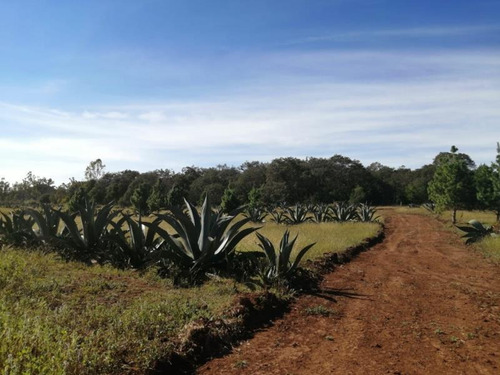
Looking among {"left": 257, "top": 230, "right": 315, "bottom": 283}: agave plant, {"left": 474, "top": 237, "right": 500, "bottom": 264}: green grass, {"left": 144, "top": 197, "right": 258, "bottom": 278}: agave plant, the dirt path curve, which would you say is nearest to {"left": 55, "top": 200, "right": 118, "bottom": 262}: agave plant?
{"left": 144, "top": 197, "right": 258, "bottom": 278}: agave plant

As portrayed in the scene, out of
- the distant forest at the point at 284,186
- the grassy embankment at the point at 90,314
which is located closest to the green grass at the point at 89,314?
the grassy embankment at the point at 90,314

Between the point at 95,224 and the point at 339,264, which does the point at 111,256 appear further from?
the point at 339,264

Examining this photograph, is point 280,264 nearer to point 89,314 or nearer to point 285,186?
point 89,314

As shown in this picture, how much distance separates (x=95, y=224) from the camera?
8492mm

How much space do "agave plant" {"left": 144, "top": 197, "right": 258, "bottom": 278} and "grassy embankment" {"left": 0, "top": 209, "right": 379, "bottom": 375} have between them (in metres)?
0.56

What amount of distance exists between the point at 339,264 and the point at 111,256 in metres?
5.05

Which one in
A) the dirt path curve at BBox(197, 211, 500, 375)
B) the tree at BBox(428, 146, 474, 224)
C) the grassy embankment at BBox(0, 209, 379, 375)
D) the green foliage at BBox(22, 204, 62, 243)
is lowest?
the dirt path curve at BBox(197, 211, 500, 375)

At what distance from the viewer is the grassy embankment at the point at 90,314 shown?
304 cm

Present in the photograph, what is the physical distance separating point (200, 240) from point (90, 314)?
121 inches

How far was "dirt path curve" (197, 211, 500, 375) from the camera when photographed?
3.69m

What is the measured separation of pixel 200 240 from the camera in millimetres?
7195

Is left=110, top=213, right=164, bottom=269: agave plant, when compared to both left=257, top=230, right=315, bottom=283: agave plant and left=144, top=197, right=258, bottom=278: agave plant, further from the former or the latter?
left=257, top=230, right=315, bottom=283: agave plant

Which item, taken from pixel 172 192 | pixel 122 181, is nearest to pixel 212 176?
pixel 122 181

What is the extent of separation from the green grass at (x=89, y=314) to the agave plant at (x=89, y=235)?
2.68ft
